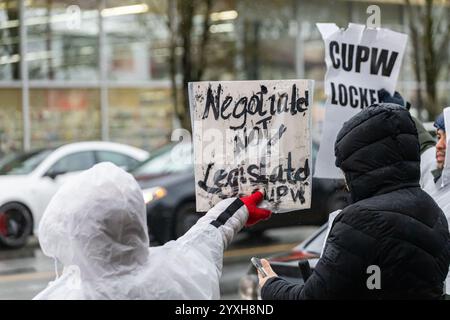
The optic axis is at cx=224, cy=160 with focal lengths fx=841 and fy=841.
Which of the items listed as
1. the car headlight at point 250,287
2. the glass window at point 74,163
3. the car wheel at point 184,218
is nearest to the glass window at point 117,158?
the glass window at point 74,163

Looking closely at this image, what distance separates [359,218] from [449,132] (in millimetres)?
1309

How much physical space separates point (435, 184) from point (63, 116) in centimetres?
1641

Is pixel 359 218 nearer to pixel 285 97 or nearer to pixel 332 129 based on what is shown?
pixel 285 97

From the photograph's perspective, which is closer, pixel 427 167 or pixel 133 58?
pixel 427 167

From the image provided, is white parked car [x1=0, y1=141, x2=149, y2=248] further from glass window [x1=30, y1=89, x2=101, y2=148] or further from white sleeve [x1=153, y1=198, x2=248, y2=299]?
white sleeve [x1=153, y1=198, x2=248, y2=299]

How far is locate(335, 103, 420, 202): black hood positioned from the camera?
266 cm

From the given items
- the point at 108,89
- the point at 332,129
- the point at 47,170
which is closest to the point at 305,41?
the point at 108,89

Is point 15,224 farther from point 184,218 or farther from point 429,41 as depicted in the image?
point 429,41

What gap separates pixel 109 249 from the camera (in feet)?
7.38

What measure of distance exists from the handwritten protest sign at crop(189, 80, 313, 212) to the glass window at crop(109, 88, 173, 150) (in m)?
17.1

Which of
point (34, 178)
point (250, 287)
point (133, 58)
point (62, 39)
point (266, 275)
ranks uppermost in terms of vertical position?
point (266, 275)

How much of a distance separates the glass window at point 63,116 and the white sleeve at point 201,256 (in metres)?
17.0

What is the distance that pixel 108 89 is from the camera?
797 inches

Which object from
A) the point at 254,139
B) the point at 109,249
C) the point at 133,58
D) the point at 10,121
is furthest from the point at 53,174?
the point at 109,249
